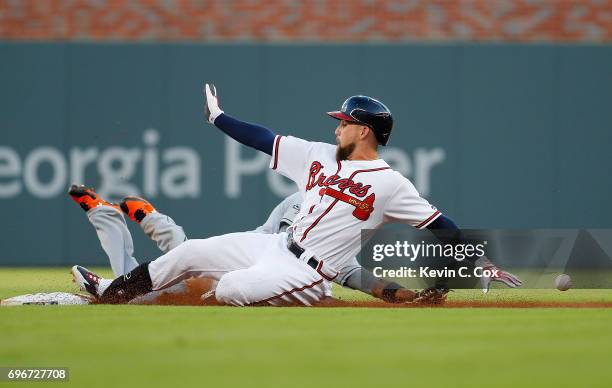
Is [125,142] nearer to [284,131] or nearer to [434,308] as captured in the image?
[284,131]

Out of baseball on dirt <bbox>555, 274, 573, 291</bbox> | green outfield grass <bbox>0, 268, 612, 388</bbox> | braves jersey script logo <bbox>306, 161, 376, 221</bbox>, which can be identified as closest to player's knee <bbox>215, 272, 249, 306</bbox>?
green outfield grass <bbox>0, 268, 612, 388</bbox>

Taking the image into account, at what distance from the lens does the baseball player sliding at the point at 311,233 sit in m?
6.74

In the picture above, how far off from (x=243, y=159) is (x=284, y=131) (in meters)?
0.54

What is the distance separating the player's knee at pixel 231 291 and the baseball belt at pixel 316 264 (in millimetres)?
384

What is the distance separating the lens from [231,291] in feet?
22.0

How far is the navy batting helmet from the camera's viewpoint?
705 centimetres

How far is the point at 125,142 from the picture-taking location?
1238 cm

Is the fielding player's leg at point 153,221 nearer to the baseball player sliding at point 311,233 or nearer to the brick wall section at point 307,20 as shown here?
the baseball player sliding at point 311,233

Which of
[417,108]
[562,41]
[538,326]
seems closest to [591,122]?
[562,41]

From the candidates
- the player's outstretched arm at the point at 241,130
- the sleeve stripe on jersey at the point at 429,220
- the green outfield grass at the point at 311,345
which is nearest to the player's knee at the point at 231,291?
the green outfield grass at the point at 311,345

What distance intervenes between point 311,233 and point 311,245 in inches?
2.7

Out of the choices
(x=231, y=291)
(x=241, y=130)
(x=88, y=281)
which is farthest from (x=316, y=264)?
(x=88, y=281)

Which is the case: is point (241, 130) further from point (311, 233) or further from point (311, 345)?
point (311, 345)

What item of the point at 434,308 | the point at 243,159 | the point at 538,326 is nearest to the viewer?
the point at 538,326
